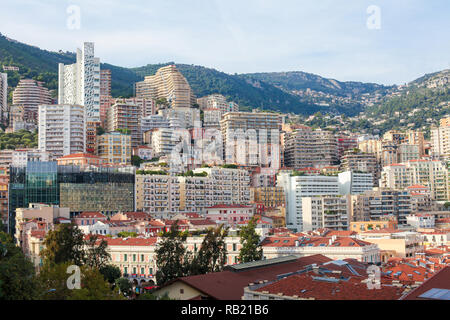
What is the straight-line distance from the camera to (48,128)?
Answer: 12975cm

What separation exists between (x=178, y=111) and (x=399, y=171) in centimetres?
6764

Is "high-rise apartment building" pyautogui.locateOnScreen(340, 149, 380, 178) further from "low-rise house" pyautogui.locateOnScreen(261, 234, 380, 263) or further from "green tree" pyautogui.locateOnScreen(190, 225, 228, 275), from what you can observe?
"green tree" pyautogui.locateOnScreen(190, 225, 228, 275)

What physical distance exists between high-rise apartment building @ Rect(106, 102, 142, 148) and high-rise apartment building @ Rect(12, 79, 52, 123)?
29373 millimetres

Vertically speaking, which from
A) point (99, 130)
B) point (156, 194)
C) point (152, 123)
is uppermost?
point (152, 123)

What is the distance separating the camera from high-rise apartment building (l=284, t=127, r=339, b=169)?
517 feet

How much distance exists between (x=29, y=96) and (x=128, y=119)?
38862 mm

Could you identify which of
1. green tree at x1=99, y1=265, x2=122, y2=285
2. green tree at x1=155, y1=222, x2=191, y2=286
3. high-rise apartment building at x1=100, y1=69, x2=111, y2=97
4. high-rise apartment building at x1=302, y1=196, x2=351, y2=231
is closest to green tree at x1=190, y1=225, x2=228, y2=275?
green tree at x1=155, y1=222, x2=191, y2=286

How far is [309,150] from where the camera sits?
15825 cm

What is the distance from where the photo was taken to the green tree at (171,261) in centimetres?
4409

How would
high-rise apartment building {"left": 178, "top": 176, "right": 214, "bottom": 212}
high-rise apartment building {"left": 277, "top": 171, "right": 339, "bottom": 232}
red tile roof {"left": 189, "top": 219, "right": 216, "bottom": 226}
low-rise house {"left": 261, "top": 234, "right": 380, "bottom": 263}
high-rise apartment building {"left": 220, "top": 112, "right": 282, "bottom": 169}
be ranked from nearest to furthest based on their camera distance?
low-rise house {"left": 261, "top": 234, "right": 380, "bottom": 263}, red tile roof {"left": 189, "top": 219, "right": 216, "bottom": 226}, high-rise apartment building {"left": 178, "top": 176, "right": 214, "bottom": 212}, high-rise apartment building {"left": 277, "top": 171, "right": 339, "bottom": 232}, high-rise apartment building {"left": 220, "top": 112, "right": 282, "bottom": 169}

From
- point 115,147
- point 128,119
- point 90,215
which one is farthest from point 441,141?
point 90,215

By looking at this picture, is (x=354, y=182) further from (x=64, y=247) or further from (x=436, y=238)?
(x=64, y=247)

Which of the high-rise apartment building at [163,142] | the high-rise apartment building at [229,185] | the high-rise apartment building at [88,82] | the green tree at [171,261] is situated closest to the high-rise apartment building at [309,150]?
the high-rise apartment building at [163,142]
